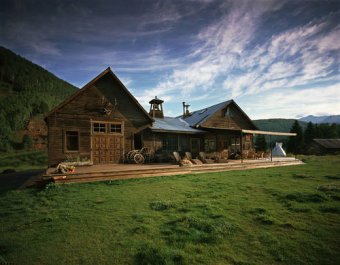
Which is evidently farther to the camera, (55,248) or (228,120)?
(228,120)

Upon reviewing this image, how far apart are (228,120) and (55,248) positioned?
2017 centimetres

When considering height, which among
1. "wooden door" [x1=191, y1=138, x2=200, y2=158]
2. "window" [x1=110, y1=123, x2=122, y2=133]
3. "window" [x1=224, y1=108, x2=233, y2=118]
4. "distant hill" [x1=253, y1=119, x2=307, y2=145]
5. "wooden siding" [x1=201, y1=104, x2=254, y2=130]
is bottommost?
"wooden door" [x1=191, y1=138, x2=200, y2=158]

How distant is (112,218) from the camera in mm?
4891

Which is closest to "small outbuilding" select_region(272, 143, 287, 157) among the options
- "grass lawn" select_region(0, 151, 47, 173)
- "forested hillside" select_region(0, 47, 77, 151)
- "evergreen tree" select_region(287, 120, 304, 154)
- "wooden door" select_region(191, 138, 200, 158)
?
"wooden door" select_region(191, 138, 200, 158)

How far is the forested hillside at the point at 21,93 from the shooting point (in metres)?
42.9

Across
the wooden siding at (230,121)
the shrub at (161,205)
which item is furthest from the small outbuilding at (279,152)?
the shrub at (161,205)

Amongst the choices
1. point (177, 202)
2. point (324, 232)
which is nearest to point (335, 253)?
point (324, 232)

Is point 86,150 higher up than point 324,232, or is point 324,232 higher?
point 86,150

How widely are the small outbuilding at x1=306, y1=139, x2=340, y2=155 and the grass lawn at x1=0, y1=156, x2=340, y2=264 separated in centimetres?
5433

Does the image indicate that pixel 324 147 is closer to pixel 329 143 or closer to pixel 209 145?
pixel 329 143

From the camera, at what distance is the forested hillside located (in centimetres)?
4294

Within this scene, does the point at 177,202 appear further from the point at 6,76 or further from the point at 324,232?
the point at 6,76

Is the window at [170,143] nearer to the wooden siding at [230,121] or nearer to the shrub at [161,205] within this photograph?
the wooden siding at [230,121]

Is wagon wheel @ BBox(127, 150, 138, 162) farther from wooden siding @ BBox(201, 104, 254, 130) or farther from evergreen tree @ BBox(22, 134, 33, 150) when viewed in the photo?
evergreen tree @ BBox(22, 134, 33, 150)
